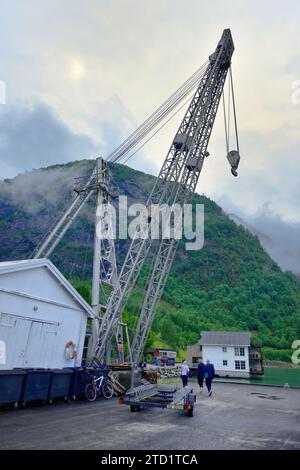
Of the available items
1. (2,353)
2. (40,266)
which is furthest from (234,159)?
(2,353)

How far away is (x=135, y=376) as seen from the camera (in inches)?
662

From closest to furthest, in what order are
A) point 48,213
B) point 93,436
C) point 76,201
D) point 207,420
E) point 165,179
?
point 93,436
point 207,420
point 76,201
point 165,179
point 48,213

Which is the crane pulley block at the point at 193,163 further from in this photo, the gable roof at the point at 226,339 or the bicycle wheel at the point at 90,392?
the gable roof at the point at 226,339

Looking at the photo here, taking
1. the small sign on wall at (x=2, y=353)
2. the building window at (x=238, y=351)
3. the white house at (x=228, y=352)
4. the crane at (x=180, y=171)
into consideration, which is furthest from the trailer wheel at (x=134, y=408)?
the building window at (x=238, y=351)

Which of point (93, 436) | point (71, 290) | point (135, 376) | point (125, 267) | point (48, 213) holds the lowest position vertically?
point (93, 436)

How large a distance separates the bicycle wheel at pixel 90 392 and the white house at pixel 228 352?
4149cm

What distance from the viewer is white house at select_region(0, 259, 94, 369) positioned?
42.8 feet

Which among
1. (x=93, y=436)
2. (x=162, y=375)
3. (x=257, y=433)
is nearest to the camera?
(x=93, y=436)

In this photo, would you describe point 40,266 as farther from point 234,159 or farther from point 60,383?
point 234,159

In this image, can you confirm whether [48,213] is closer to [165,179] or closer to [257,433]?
[165,179]

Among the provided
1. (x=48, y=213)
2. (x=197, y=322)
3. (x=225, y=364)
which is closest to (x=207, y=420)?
(x=225, y=364)

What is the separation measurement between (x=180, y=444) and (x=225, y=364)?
162 feet

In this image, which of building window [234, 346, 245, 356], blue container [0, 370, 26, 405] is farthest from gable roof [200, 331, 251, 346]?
blue container [0, 370, 26, 405]

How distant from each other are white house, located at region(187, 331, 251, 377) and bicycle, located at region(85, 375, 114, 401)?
131 ft
